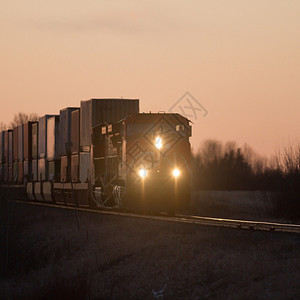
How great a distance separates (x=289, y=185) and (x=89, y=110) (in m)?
10.3

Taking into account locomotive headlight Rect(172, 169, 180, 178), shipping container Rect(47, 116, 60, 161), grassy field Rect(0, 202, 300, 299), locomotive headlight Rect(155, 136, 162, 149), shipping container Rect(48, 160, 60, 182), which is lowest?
grassy field Rect(0, 202, 300, 299)

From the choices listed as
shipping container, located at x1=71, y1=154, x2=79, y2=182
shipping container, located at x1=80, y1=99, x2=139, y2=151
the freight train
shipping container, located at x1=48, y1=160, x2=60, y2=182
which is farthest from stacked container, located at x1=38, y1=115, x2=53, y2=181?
shipping container, located at x1=80, y1=99, x2=139, y2=151

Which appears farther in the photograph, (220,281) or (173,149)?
(173,149)

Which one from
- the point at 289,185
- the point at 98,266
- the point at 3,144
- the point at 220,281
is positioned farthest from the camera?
the point at 3,144

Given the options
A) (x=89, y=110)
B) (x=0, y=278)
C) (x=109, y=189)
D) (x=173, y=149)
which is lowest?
(x=0, y=278)

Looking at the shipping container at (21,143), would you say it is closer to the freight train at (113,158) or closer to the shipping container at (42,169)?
the freight train at (113,158)

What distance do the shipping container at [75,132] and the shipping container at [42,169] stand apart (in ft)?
16.5

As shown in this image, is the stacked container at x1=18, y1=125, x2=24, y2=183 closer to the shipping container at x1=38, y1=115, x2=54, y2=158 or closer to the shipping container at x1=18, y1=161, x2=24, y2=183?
the shipping container at x1=18, y1=161, x2=24, y2=183

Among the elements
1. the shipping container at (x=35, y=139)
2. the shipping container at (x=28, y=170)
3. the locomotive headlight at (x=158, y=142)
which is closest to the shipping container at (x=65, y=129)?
the shipping container at (x=35, y=139)

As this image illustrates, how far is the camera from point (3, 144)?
152 feet

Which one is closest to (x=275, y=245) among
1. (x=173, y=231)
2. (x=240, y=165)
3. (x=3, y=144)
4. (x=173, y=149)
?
(x=173, y=231)

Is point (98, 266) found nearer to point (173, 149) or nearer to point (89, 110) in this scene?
point (173, 149)

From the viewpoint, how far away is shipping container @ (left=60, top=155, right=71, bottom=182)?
30.2 m

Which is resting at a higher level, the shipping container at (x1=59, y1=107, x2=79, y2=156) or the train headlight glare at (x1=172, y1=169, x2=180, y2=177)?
the shipping container at (x1=59, y1=107, x2=79, y2=156)
